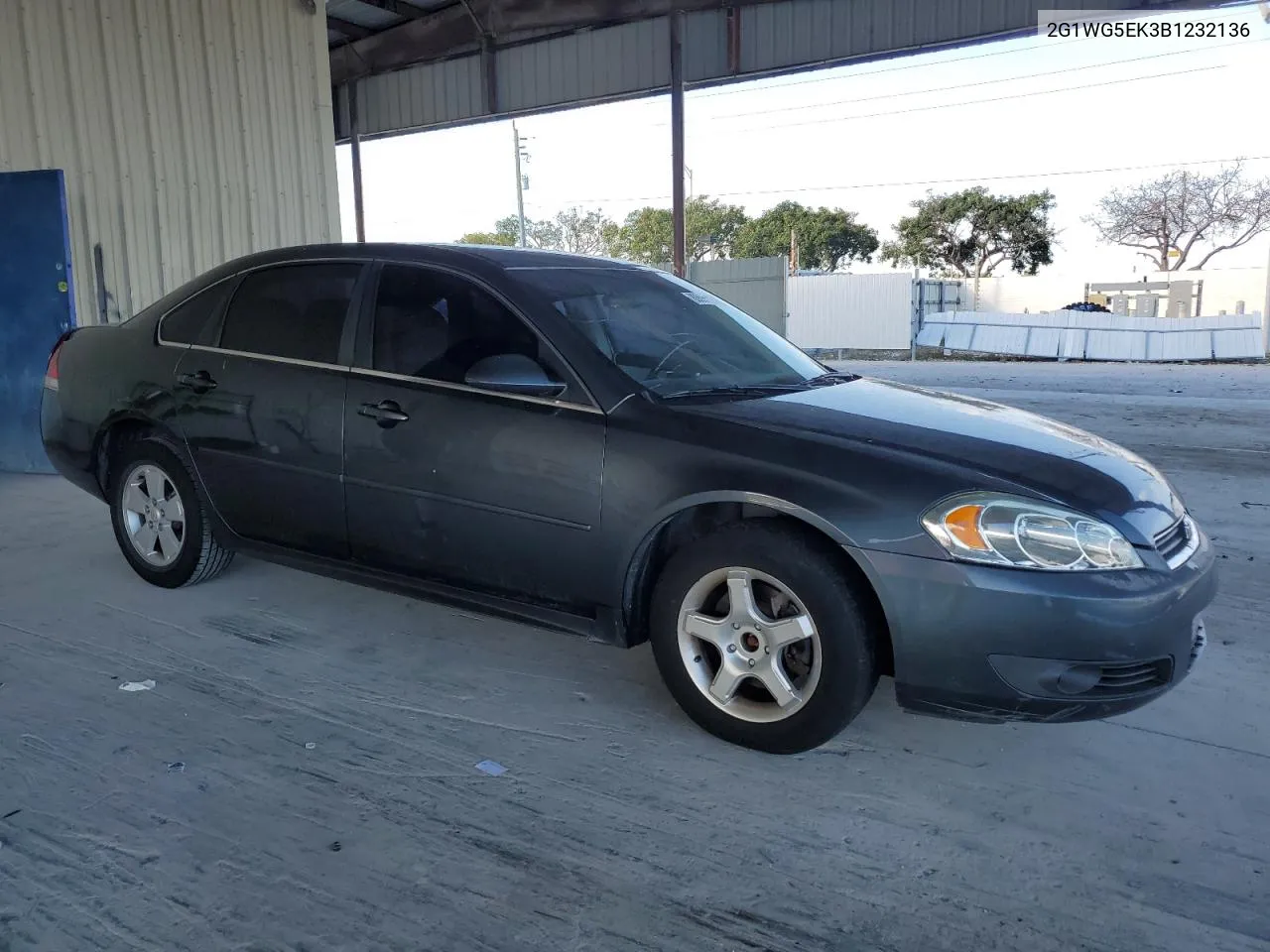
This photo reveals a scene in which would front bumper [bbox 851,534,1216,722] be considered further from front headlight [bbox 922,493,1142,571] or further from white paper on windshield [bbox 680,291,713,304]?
white paper on windshield [bbox 680,291,713,304]

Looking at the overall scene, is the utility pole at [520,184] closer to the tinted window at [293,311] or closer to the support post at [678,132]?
the support post at [678,132]

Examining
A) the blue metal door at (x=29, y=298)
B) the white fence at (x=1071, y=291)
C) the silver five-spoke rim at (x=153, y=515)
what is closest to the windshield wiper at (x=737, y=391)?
the silver five-spoke rim at (x=153, y=515)

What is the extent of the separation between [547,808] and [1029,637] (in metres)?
1.39

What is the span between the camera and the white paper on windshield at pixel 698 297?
4242 mm

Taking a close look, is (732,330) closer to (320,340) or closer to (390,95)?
(320,340)

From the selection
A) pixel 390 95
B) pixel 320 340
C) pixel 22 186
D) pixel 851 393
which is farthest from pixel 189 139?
pixel 390 95

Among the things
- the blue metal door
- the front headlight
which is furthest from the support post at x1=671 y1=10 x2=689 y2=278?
the front headlight

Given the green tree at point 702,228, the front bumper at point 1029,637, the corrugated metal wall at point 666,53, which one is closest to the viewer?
the front bumper at point 1029,637

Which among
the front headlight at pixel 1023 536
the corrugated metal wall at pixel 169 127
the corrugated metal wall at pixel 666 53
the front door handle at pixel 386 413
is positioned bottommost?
the front headlight at pixel 1023 536

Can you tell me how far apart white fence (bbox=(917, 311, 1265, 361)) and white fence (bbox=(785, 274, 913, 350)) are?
121 inches

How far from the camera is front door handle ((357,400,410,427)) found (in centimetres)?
364

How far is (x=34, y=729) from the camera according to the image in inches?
128

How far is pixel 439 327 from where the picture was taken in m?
3.71

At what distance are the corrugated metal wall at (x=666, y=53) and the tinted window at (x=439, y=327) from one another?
35.5ft
